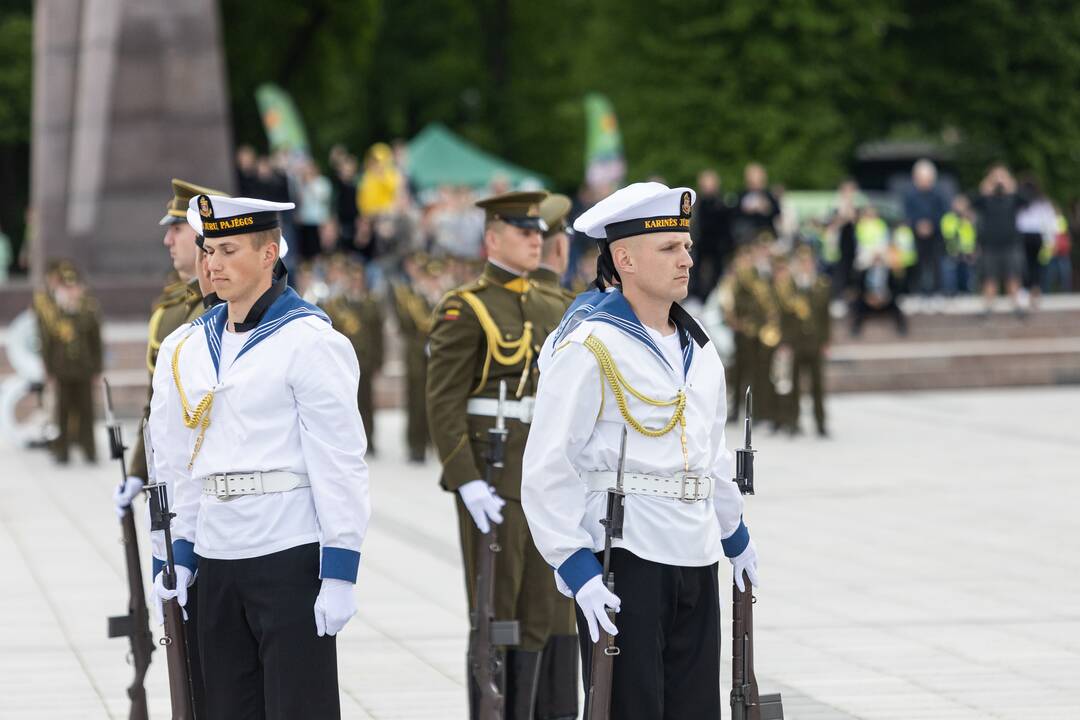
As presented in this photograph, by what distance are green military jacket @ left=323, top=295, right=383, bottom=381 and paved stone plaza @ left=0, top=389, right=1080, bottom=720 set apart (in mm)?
1325

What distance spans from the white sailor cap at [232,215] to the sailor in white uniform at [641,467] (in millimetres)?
852

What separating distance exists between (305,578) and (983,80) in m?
40.1

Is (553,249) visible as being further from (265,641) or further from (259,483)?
(265,641)

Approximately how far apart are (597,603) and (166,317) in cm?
308

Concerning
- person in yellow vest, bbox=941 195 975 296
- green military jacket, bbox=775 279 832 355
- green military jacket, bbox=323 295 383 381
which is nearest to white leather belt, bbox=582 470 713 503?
green military jacket, bbox=323 295 383 381

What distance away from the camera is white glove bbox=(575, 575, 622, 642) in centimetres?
495

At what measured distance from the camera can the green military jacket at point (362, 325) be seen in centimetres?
1905

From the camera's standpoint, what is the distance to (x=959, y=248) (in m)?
30.3

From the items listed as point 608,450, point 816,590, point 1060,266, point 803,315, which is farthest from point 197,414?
point 1060,266

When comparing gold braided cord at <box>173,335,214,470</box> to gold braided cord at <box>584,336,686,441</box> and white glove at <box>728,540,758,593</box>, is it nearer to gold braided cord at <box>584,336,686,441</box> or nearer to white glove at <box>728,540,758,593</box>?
gold braided cord at <box>584,336,686,441</box>

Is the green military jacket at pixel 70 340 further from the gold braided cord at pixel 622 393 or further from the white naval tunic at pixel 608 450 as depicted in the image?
the gold braided cord at pixel 622 393

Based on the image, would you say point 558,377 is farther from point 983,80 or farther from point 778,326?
point 983,80

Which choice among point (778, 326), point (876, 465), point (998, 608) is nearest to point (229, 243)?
point (998, 608)

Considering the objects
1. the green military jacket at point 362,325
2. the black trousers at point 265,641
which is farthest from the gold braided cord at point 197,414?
the green military jacket at point 362,325
